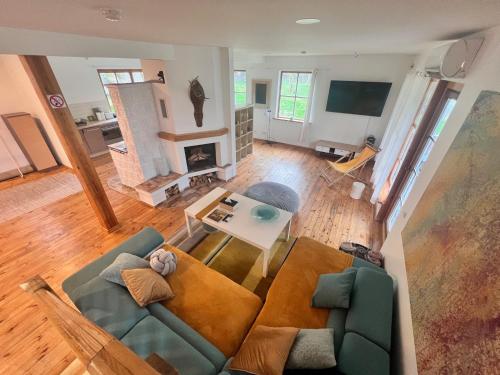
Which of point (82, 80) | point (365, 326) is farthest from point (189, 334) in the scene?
point (82, 80)

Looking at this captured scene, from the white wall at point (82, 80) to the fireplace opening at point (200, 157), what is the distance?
3.38 m

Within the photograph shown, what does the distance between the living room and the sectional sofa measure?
1 cm

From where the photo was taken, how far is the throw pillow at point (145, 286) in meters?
1.67

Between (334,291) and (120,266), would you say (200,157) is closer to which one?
(120,266)

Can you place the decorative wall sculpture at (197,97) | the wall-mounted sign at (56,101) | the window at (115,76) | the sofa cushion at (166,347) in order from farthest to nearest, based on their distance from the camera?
the window at (115,76) → the decorative wall sculpture at (197,97) → the wall-mounted sign at (56,101) → the sofa cushion at (166,347)

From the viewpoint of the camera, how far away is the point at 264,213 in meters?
2.59

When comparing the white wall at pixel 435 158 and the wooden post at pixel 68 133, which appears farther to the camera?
the wooden post at pixel 68 133

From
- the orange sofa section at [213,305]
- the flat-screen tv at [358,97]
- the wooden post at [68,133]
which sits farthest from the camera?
the flat-screen tv at [358,97]

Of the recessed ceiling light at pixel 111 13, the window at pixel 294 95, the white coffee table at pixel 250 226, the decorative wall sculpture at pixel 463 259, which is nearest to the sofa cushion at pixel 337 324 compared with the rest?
the decorative wall sculpture at pixel 463 259

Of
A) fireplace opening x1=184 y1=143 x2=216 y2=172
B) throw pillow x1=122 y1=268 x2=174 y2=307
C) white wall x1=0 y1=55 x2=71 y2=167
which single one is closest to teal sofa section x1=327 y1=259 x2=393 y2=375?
throw pillow x1=122 y1=268 x2=174 y2=307

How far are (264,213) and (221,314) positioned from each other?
1.21 m

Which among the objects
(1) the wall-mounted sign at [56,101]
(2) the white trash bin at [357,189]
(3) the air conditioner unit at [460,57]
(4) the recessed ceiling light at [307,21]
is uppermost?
(4) the recessed ceiling light at [307,21]

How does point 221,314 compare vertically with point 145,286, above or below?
below

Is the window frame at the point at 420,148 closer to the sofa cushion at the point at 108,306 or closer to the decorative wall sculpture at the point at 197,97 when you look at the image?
the sofa cushion at the point at 108,306
